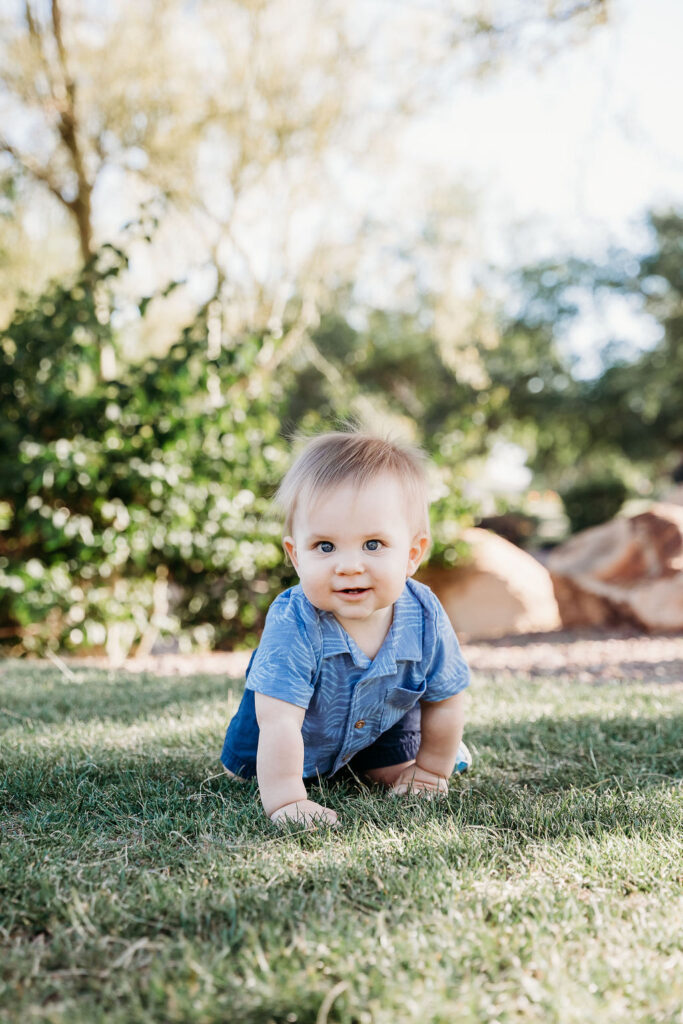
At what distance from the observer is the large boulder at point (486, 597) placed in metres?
7.05

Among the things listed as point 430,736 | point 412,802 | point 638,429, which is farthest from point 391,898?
point 638,429

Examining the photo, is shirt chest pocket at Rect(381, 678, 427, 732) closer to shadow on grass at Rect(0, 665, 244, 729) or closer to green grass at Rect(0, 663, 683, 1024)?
green grass at Rect(0, 663, 683, 1024)

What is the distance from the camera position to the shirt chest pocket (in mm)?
2152

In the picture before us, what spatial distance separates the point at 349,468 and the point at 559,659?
151 inches

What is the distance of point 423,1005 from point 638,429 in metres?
18.6

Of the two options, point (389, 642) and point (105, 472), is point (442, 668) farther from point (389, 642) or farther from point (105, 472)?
point (105, 472)

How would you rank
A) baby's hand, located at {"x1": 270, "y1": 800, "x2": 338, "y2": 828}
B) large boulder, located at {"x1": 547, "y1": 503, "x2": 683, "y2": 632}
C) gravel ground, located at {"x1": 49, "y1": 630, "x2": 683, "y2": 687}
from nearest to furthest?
baby's hand, located at {"x1": 270, "y1": 800, "x2": 338, "y2": 828}
gravel ground, located at {"x1": 49, "y1": 630, "x2": 683, "y2": 687}
large boulder, located at {"x1": 547, "y1": 503, "x2": 683, "y2": 632}

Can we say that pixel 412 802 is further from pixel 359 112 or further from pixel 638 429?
pixel 638 429

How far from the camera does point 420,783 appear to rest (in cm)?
218

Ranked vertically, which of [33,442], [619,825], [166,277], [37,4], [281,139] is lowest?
[619,825]

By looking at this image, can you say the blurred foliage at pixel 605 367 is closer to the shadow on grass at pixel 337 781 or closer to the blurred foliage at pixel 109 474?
the blurred foliage at pixel 109 474

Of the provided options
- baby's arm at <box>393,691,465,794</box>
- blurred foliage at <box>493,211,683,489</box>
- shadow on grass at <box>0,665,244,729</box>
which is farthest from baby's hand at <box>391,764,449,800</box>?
blurred foliage at <box>493,211,683,489</box>

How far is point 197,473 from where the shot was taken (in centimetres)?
554

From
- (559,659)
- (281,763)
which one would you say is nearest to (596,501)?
(559,659)
